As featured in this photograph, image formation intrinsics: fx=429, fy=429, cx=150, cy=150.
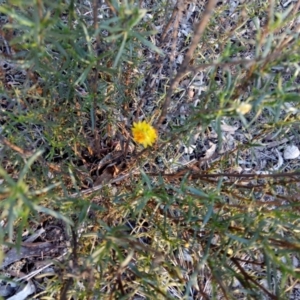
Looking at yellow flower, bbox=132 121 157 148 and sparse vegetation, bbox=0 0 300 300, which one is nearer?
sparse vegetation, bbox=0 0 300 300

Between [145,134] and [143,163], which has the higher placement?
[145,134]

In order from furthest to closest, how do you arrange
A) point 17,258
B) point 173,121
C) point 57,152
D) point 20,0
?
1. point 173,121
2. point 57,152
3. point 17,258
4. point 20,0

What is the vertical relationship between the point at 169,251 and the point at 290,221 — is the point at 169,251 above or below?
below

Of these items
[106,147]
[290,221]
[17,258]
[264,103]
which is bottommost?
[17,258]

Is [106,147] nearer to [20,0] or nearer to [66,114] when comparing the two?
[66,114]

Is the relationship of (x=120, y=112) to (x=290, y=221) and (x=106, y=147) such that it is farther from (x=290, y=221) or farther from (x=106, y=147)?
(x=290, y=221)

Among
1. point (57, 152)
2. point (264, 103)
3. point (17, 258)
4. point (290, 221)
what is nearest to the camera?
point (264, 103)

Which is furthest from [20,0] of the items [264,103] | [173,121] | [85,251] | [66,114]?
[173,121]

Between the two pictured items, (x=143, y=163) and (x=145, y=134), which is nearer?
(x=145, y=134)

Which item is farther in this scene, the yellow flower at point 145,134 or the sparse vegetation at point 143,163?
the yellow flower at point 145,134

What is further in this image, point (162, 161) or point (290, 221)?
point (162, 161)
